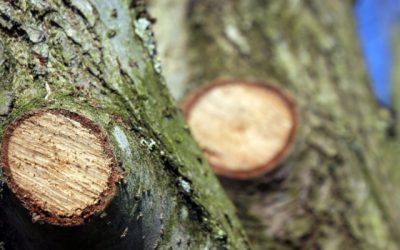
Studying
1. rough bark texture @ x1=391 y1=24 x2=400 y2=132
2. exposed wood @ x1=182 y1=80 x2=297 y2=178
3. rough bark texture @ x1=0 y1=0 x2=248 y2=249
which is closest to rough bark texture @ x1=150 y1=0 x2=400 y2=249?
exposed wood @ x1=182 y1=80 x2=297 y2=178

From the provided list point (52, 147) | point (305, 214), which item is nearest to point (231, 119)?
point (305, 214)

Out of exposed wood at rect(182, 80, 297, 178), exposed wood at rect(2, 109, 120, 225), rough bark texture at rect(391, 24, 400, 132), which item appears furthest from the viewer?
rough bark texture at rect(391, 24, 400, 132)

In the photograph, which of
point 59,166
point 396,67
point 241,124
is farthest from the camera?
point 396,67

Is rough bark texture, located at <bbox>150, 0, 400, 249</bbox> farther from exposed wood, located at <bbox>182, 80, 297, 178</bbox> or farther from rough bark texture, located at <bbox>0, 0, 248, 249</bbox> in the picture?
rough bark texture, located at <bbox>0, 0, 248, 249</bbox>

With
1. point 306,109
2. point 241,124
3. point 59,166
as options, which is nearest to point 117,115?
point 59,166

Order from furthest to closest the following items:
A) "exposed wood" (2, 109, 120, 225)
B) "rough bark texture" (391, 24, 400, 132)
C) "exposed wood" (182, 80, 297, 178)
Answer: "rough bark texture" (391, 24, 400, 132)
"exposed wood" (182, 80, 297, 178)
"exposed wood" (2, 109, 120, 225)

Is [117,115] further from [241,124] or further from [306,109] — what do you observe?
[306,109]

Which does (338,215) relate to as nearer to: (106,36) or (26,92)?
(106,36)
